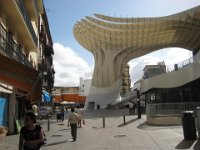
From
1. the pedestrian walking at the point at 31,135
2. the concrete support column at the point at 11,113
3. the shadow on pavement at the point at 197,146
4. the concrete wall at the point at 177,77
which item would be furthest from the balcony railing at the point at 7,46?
the concrete wall at the point at 177,77

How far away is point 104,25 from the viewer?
74812 mm

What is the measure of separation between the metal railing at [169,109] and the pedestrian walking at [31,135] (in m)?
19.3

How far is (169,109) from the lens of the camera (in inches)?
1033

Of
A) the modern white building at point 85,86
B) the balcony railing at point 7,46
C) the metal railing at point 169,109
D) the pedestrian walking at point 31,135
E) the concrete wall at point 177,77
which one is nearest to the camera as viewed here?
the pedestrian walking at point 31,135

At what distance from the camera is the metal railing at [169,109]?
84.8 feet

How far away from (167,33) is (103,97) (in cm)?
2025

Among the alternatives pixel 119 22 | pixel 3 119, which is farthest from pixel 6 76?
pixel 119 22

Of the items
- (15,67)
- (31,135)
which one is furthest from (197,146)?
(31,135)

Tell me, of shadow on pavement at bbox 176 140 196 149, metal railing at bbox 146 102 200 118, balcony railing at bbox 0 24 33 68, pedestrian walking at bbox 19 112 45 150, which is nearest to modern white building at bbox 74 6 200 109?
metal railing at bbox 146 102 200 118

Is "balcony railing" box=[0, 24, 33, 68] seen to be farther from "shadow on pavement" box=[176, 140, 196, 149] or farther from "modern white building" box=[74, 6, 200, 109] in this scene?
"modern white building" box=[74, 6, 200, 109]

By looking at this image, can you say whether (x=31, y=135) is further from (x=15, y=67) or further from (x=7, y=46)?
(x=7, y=46)

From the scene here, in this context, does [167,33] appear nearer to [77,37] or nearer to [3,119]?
[77,37]

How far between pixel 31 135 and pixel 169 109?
20.1 m

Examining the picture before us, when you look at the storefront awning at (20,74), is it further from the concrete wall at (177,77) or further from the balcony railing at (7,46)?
the concrete wall at (177,77)
